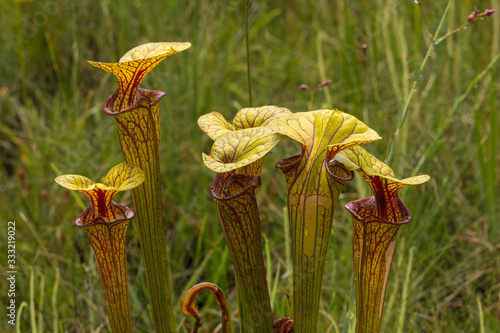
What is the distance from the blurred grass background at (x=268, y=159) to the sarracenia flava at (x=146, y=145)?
0.54 m

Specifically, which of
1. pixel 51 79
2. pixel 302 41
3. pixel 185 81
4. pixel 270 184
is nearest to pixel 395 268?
pixel 270 184

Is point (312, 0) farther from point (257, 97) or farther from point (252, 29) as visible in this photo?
point (257, 97)

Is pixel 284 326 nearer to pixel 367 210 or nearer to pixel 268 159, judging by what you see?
pixel 367 210

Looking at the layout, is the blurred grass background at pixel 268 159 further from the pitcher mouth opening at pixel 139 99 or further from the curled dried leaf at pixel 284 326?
the pitcher mouth opening at pixel 139 99

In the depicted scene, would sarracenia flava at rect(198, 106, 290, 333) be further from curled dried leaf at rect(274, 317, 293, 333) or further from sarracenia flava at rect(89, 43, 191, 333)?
sarracenia flava at rect(89, 43, 191, 333)

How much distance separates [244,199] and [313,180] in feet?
0.46

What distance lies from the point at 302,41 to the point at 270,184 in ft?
4.44

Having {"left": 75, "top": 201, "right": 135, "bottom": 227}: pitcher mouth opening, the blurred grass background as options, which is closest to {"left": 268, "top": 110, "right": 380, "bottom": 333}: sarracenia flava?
{"left": 75, "top": 201, "right": 135, "bottom": 227}: pitcher mouth opening

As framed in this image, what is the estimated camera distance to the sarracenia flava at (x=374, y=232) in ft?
2.98

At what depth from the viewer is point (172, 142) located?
2.74m

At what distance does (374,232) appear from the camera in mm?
925

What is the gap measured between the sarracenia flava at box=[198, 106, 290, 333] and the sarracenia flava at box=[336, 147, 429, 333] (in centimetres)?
18

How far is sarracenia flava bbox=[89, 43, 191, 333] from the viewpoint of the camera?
0.98m

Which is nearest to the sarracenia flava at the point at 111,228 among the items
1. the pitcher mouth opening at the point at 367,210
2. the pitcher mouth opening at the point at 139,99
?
the pitcher mouth opening at the point at 139,99
